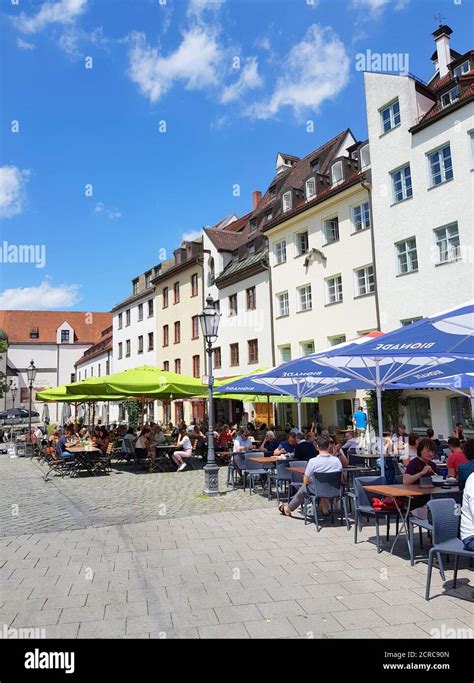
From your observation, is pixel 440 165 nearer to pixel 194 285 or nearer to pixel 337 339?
pixel 337 339

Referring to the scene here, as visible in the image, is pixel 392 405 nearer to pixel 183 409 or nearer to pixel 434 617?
pixel 434 617

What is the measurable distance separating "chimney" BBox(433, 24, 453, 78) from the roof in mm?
63898

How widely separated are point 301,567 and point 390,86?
21.7m

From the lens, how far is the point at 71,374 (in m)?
75.5

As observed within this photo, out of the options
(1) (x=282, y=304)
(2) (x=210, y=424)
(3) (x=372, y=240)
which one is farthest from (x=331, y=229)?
(2) (x=210, y=424)

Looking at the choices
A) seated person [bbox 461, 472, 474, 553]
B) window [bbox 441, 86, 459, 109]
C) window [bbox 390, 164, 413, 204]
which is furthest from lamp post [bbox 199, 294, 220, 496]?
window [bbox 441, 86, 459, 109]

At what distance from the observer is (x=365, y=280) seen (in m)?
22.6

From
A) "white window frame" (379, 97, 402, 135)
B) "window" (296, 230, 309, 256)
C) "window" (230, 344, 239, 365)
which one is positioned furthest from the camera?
"window" (230, 344, 239, 365)

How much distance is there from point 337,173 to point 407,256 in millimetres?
6912

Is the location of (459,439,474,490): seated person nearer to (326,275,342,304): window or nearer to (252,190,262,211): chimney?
(326,275,342,304): window

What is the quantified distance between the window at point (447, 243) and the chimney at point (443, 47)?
10.4m

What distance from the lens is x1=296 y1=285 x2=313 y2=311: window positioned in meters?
26.0

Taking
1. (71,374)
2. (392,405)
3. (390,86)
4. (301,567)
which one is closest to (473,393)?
(392,405)

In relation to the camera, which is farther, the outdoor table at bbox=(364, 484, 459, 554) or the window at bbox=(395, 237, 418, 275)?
the window at bbox=(395, 237, 418, 275)
